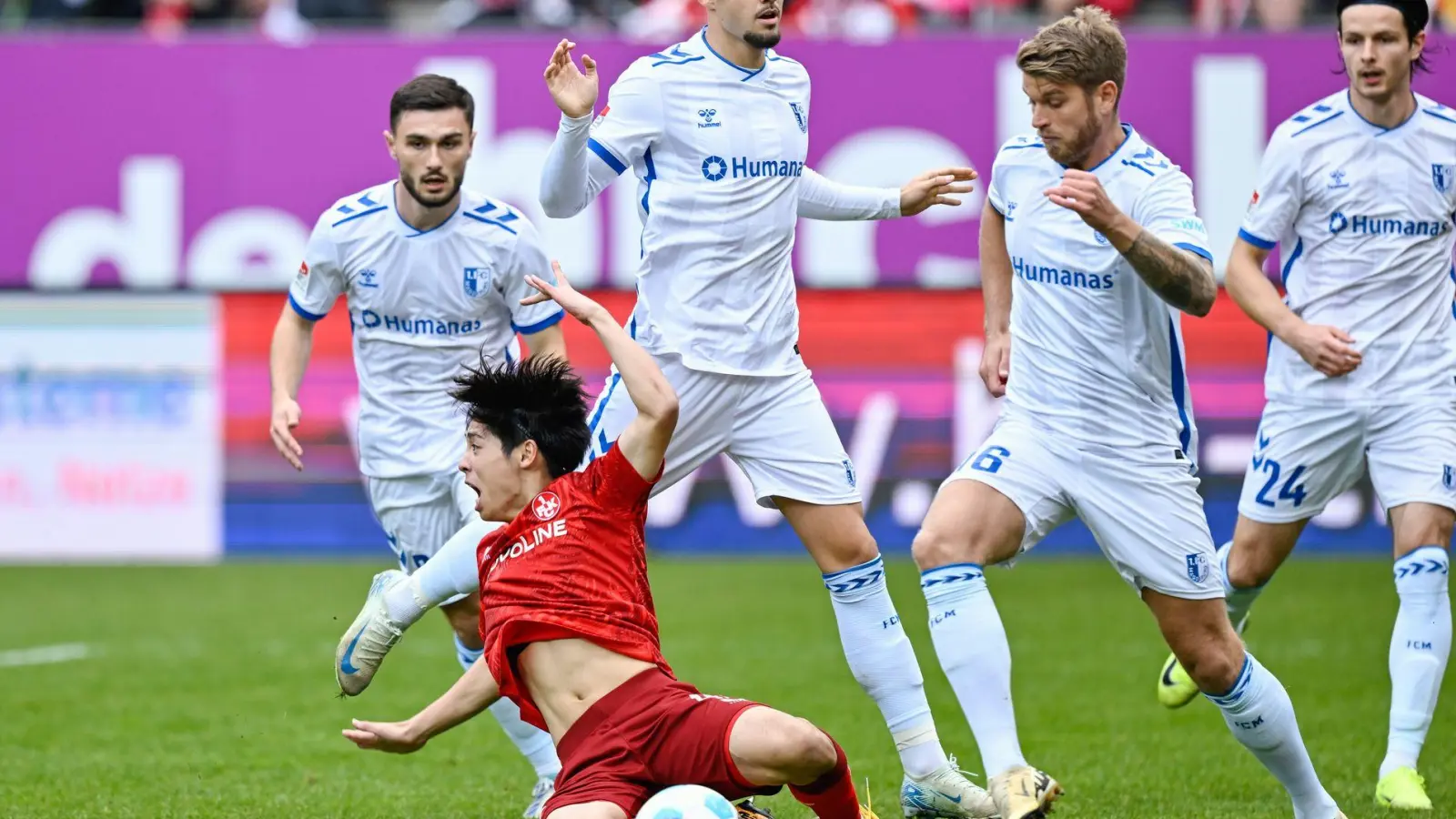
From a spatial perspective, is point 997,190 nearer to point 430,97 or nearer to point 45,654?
point 430,97

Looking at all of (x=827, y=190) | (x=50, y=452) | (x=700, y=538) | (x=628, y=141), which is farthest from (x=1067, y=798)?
(x=50, y=452)

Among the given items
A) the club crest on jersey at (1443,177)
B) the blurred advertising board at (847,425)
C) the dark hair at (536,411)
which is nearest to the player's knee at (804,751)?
the dark hair at (536,411)

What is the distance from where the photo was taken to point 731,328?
6.29 m

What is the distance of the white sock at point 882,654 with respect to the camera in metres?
6.23

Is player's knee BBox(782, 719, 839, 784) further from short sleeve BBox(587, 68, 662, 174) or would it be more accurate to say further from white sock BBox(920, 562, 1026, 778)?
short sleeve BBox(587, 68, 662, 174)

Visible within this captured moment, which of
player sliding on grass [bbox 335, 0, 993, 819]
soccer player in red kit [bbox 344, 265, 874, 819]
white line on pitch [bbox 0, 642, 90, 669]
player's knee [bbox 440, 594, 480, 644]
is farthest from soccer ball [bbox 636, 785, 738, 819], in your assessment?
white line on pitch [bbox 0, 642, 90, 669]

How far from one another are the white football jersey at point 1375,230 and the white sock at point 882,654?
212 centimetres

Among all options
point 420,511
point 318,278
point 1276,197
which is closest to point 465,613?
point 420,511

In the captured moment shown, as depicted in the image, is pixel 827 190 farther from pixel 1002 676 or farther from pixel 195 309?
pixel 195 309

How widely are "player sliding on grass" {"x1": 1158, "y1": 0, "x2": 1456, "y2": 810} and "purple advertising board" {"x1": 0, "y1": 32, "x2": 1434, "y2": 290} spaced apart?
712cm

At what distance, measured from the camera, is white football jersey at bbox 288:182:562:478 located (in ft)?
23.6

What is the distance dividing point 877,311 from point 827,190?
7.94 metres

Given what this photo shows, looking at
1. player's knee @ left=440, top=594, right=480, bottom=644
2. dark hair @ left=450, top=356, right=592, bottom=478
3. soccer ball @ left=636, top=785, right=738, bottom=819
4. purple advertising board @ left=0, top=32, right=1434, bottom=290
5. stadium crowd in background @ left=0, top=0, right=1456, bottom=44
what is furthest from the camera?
stadium crowd in background @ left=0, top=0, right=1456, bottom=44

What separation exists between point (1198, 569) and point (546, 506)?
2.05 m
